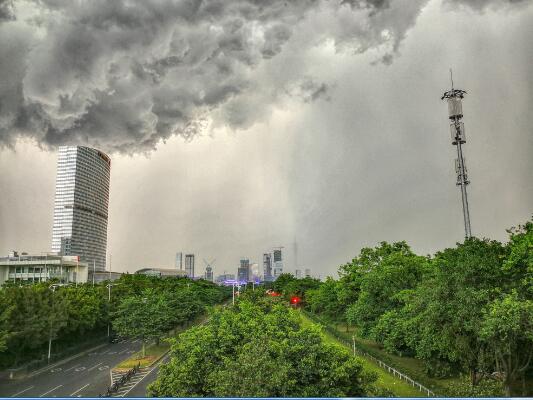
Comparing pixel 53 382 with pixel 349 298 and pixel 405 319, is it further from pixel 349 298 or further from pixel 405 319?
pixel 349 298

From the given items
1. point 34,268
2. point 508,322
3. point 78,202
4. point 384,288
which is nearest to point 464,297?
point 508,322

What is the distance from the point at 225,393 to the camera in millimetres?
12148

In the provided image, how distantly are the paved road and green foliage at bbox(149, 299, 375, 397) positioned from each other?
560 inches

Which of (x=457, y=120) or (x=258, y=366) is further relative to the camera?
(x=457, y=120)

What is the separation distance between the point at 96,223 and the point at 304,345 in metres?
171

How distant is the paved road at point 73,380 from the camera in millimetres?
27984

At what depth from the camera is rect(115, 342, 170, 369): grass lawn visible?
36.3 meters

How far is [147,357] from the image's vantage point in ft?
128

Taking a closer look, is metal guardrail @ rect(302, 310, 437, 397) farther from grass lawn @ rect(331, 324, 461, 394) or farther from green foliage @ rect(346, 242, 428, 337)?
green foliage @ rect(346, 242, 428, 337)

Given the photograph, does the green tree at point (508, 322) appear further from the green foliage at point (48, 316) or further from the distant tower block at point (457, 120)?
the green foliage at point (48, 316)

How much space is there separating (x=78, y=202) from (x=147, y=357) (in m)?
133

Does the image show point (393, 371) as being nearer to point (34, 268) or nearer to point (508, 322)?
point (508, 322)

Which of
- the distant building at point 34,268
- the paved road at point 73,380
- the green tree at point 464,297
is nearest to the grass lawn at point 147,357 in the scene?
the paved road at point 73,380

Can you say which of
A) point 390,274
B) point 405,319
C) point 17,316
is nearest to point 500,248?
point 405,319
